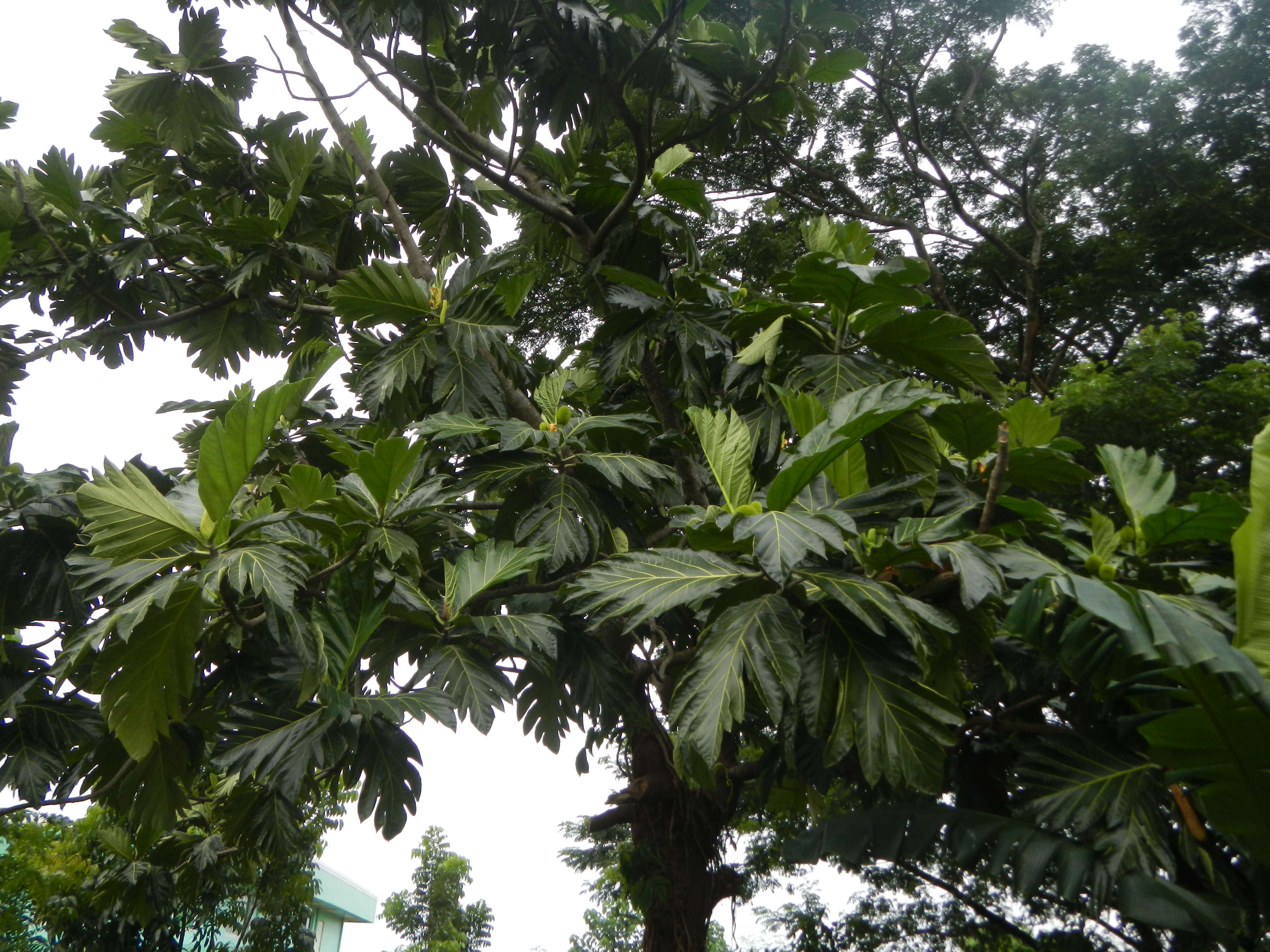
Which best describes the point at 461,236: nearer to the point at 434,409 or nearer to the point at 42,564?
the point at 434,409

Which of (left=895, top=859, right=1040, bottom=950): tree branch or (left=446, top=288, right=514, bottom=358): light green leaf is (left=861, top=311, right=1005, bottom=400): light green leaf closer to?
(left=446, top=288, right=514, bottom=358): light green leaf

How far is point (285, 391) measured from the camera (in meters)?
2.35

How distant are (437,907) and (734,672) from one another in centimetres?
1230

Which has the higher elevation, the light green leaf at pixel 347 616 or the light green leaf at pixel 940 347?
the light green leaf at pixel 940 347

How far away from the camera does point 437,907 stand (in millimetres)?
12953

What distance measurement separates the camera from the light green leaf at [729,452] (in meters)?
2.50

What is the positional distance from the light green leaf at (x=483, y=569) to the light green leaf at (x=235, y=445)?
69cm

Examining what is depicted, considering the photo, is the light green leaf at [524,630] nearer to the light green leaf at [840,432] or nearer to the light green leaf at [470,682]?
the light green leaf at [470,682]

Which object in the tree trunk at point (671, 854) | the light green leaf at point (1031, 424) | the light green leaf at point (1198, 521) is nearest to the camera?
the light green leaf at point (1198, 521)

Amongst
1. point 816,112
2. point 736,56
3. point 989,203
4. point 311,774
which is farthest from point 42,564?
point 989,203

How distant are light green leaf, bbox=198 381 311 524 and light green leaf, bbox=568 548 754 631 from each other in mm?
818

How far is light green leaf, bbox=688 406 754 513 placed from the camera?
8.21ft

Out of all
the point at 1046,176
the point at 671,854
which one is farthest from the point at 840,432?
the point at 1046,176

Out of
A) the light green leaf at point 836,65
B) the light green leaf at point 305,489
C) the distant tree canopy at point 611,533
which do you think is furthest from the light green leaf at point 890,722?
the light green leaf at point 836,65
